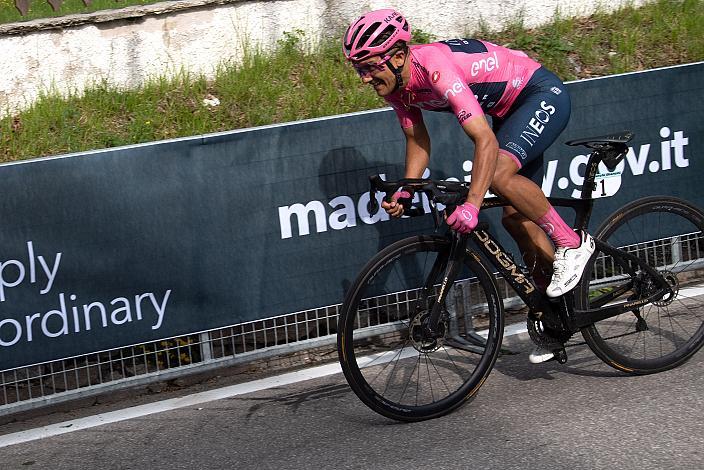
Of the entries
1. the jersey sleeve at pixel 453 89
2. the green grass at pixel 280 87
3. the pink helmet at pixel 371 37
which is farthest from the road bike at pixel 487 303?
the green grass at pixel 280 87

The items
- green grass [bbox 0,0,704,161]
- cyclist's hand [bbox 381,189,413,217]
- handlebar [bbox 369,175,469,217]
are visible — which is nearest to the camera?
handlebar [bbox 369,175,469,217]

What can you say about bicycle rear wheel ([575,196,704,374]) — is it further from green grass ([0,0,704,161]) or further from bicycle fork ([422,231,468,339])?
green grass ([0,0,704,161])

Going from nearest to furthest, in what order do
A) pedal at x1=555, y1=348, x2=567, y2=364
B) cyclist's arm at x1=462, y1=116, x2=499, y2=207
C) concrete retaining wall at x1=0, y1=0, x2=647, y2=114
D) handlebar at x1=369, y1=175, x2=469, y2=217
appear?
cyclist's arm at x1=462, y1=116, x2=499, y2=207, handlebar at x1=369, y1=175, x2=469, y2=217, pedal at x1=555, y1=348, x2=567, y2=364, concrete retaining wall at x1=0, y1=0, x2=647, y2=114

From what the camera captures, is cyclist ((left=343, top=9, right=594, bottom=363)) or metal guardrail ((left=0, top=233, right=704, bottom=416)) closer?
cyclist ((left=343, top=9, right=594, bottom=363))

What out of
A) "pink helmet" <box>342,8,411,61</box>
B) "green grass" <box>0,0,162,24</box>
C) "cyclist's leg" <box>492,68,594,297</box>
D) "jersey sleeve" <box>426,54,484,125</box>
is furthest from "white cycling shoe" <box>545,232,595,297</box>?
"green grass" <box>0,0,162,24</box>

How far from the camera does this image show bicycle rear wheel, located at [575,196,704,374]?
17.2 ft

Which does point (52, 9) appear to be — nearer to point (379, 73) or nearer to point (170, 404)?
point (170, 404)

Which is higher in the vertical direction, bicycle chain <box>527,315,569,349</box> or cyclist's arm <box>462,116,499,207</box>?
cyclist's arm <box>462,116,499,207</box>

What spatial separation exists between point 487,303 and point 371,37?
1476 millimetres

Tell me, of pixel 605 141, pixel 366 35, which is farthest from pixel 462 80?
pixel 605 141

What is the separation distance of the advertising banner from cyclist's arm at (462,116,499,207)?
44cm

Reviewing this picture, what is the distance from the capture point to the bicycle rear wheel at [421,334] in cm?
473

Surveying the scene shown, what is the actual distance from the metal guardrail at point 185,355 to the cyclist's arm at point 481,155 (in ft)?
2.97

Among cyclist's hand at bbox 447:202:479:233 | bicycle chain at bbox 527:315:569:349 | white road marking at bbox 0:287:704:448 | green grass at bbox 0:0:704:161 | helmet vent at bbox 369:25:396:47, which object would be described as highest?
helmet vent at bbox 369:25:396:47
